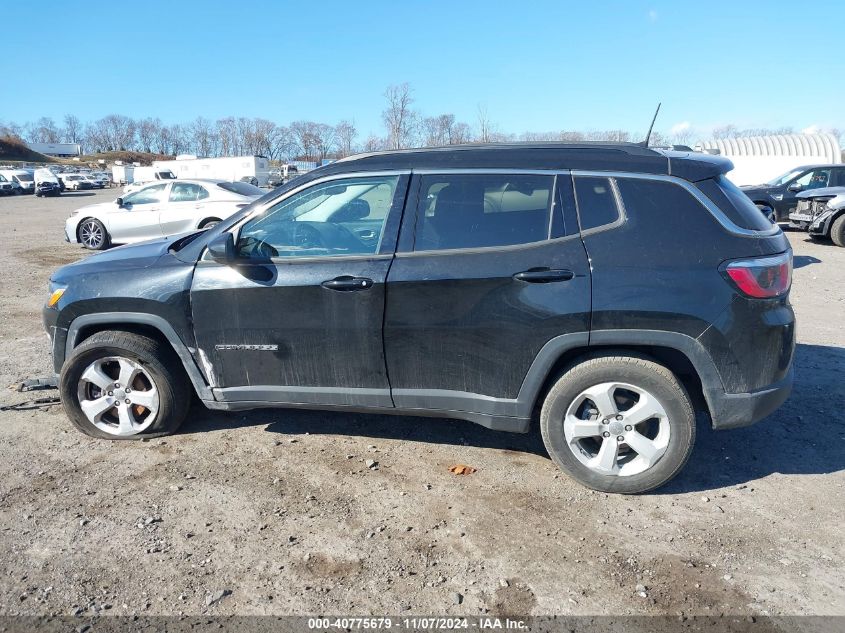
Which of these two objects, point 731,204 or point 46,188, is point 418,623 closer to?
point 731,204

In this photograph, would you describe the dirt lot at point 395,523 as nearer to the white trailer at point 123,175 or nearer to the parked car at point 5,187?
the parked car at point 5,187

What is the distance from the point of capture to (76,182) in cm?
5600

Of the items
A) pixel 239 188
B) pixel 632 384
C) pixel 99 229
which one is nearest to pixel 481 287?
pixel 632 384

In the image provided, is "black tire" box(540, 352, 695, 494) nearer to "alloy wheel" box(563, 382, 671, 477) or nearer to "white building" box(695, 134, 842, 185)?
"alloy wheel" box(563, 382, 671, 477)

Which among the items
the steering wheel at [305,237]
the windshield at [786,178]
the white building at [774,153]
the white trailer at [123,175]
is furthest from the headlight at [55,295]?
the white trailer at [123,175]

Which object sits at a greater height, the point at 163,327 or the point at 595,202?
the point at 595,202

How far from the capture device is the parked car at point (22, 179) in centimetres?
4857

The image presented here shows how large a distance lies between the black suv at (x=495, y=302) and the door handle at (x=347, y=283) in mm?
13

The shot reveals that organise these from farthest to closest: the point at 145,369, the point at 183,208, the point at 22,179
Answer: the point at 22,179 → the point at 183,208 → the point at 145,369

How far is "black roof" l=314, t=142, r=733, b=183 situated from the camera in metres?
3.57

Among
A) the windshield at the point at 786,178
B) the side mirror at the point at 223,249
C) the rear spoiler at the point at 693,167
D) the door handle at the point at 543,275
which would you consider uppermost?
the rear spoiler at the point at 693,167

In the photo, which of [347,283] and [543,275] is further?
[347,283]

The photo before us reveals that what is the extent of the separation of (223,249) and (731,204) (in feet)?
9.44

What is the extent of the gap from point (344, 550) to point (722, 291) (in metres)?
2.35
